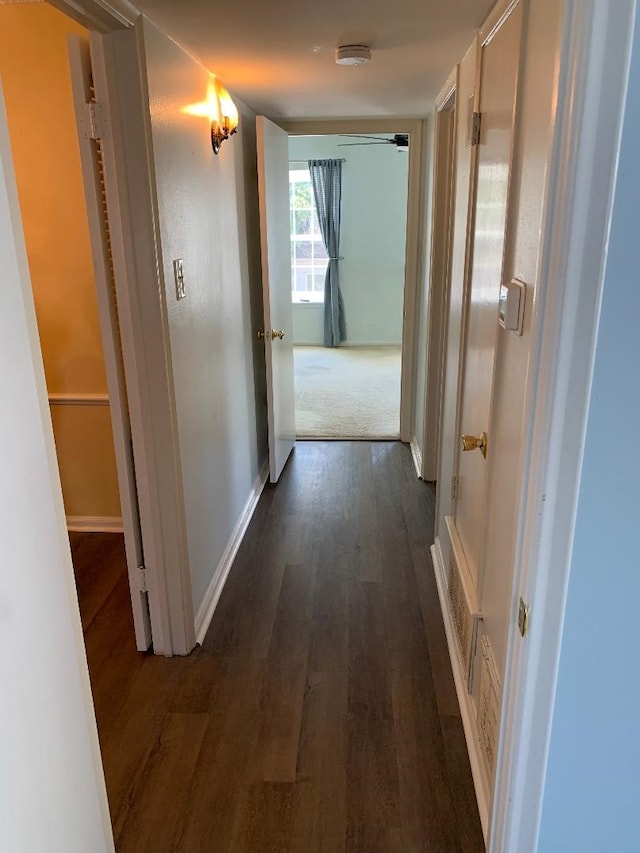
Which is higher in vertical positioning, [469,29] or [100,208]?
[469,29]

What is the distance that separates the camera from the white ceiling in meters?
1.73

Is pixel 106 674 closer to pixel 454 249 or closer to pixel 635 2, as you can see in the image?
pixel 454 249

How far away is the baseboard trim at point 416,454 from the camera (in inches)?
154

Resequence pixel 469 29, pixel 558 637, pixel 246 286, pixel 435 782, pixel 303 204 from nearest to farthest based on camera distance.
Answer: pixel 558 637 → pixel 435 782 → pixel 469 29 → pixel 246 286 → pixel 303 204

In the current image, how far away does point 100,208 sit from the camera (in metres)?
1.87

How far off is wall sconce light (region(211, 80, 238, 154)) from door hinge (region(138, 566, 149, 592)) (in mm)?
1703

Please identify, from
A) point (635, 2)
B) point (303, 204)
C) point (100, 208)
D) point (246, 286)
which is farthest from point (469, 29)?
point (303, 204)

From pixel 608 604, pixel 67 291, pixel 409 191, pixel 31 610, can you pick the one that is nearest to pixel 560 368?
pixel 608 604

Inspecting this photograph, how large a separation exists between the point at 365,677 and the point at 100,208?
69.0 inches

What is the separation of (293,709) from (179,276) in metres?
1.48

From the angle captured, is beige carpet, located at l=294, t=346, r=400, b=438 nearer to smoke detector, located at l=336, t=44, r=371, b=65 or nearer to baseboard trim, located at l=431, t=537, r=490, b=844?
baseboard trim, located at l=431, t=537, r=490, b=844

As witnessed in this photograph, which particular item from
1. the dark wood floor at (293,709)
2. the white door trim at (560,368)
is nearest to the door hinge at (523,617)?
the white door trim at (560,368)

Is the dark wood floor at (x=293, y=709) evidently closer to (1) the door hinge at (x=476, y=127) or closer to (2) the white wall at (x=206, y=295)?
(2) the white wall at (x=206, y=295)

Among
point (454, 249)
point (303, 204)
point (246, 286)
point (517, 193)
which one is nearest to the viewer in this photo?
point (517, 193)
